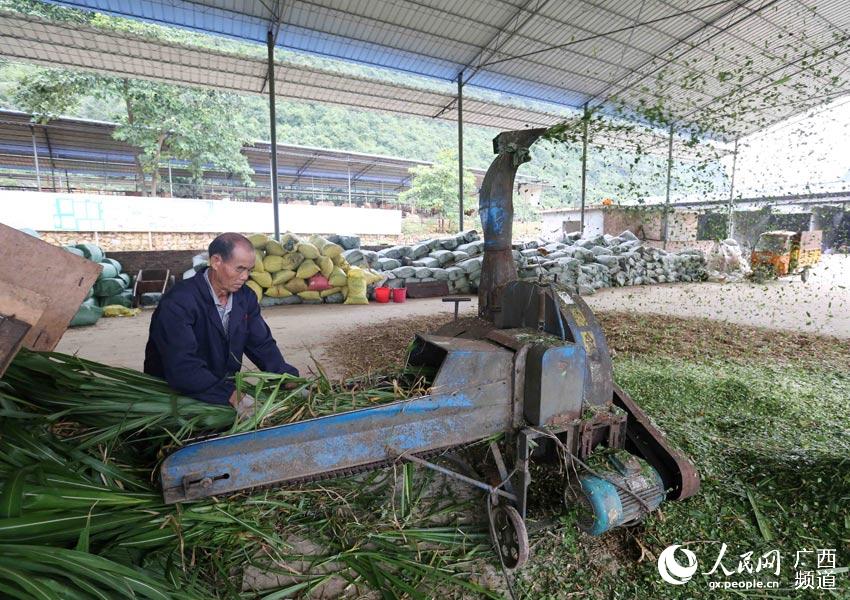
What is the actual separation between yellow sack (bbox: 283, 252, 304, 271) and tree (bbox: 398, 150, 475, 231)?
13080 mm

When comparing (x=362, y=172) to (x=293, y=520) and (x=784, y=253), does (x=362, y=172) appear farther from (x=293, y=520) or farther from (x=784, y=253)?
(x=293, y=520)

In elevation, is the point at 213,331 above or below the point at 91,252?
below

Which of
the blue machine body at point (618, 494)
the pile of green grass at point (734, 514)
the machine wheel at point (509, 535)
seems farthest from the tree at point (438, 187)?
the machine wheel at point (509, 535)

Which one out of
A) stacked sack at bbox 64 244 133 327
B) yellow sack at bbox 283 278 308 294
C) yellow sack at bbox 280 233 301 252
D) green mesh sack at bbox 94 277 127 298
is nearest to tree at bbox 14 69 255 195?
stacked sack at bbox 64 244 133 327

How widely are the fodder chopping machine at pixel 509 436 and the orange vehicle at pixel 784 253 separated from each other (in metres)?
11.0

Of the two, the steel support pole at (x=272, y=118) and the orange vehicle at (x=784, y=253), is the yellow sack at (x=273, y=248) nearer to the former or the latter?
the steel support pole at (x=272, y=118)

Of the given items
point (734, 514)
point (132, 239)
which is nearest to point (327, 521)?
point (734, 514)

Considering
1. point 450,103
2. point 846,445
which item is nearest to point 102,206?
point 450,103

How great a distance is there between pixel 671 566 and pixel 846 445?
5.09 feet

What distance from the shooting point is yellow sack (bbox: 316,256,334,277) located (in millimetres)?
7199

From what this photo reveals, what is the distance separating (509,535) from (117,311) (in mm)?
6535

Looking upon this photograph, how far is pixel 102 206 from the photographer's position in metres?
12.5

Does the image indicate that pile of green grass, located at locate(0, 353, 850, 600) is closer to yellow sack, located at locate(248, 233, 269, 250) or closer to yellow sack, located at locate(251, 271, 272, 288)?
yellow sack, located at locate(251, 271, 272, 288)

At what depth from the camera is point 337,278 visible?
723cm
